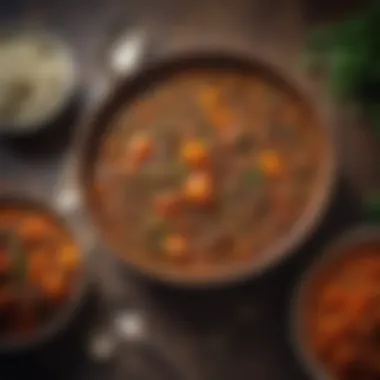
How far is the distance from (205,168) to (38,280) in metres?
0.33

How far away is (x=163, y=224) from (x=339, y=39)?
0.41 metres

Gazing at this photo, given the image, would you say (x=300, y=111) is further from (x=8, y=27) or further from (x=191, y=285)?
(x=8, y=27)

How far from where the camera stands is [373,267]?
1.55 metres

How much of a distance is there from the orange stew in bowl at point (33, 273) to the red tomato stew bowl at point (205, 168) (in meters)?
0.09

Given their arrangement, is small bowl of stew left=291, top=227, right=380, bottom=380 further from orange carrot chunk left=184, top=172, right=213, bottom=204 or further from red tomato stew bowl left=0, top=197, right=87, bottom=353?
red tomato stew bowl left=0, top=197, right=87, bottom=353

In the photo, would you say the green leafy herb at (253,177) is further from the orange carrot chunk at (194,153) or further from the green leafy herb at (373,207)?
the green leafy herb at (373,207)

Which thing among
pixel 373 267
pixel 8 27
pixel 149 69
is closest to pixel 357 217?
pixel 373 267

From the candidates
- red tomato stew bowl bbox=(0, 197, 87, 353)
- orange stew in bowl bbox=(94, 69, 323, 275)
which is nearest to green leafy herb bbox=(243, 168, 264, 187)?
orange stew in bowl bbox=(94, 69, 323, 275)

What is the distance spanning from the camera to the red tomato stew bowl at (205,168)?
156 centimetres

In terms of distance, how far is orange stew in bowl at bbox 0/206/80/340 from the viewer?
1590 millimetres

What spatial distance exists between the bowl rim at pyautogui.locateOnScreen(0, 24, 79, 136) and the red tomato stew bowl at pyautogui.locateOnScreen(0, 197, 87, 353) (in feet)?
0.50

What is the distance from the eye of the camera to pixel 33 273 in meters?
1.60

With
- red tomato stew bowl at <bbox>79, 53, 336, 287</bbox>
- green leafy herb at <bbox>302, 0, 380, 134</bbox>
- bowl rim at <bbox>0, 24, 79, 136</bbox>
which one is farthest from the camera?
bowl rim at <bbox>0, 24, 79, 136</bbox>

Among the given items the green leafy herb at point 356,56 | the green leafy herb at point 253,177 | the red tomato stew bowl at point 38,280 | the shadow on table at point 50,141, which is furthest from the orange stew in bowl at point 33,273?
the green leafy herb at point 356,56
